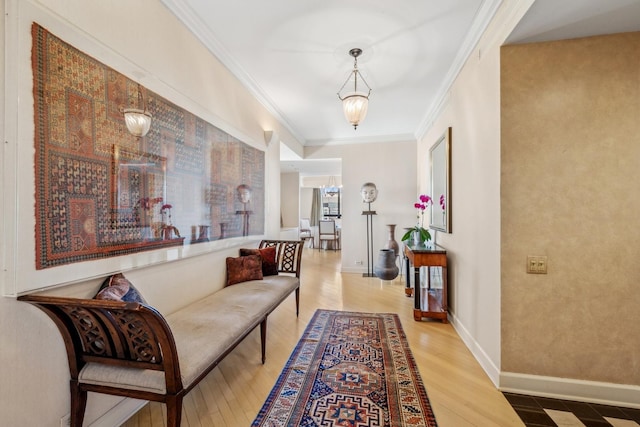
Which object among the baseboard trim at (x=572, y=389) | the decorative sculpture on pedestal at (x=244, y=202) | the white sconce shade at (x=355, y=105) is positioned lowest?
the baseboard trim at (x=572, y=389)

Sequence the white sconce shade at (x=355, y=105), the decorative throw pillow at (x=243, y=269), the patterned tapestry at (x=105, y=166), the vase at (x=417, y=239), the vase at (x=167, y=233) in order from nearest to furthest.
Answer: the patterned tapestry at (x=105, y=166), the vase at (x=167, y=233), the white sconce shade at (x=355, y=105), the decorative throw pillow at (x=243, y=269), the vase at (x=417, y=239)

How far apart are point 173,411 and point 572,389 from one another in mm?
2517

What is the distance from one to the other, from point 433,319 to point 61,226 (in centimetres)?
346

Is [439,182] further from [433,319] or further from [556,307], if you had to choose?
[556,307]

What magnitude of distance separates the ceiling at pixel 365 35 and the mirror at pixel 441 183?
0.69 meters

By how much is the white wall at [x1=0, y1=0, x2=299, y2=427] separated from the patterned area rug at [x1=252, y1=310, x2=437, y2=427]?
1.02 metres

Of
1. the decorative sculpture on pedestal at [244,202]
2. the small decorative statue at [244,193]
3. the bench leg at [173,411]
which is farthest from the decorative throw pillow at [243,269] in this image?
the bench leg at [173,411]

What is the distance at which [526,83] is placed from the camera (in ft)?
6.63

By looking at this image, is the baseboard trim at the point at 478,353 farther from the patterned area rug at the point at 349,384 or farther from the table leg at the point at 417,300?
the patterned area rug at the point at 349,384

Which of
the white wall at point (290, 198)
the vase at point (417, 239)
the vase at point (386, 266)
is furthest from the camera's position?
the white wall at point (290, 198)

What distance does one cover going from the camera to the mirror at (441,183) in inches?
130

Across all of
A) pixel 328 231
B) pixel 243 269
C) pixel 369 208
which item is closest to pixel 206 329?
pixel 243 269

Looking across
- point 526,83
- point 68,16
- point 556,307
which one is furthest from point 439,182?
point 68,16

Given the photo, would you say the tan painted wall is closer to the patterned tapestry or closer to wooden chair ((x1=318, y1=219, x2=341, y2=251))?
the patterned tapestry
